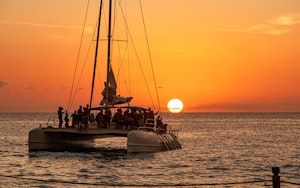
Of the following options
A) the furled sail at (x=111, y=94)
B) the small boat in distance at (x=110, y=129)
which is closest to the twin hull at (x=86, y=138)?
the small boat in distance at (x=110, y=129)

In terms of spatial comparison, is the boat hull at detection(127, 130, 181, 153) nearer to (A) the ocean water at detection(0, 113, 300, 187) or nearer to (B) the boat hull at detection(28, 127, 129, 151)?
(A) the ocean water at detection(0, 113, 300, 187)

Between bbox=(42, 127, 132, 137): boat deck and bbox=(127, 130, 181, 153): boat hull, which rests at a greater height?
bbox=(42, 127, 132, 137): boat deck

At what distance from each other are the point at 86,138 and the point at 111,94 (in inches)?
174

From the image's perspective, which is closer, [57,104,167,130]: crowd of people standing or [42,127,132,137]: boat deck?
[42,127,132,137]: boat deck

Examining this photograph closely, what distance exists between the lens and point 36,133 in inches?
1622

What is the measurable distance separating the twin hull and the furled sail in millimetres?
3473

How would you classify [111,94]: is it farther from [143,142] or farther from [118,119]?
[143,142]

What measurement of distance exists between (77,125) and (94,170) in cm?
970

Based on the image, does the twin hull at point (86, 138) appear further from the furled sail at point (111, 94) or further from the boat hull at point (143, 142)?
the furled sail at point (111, 94)

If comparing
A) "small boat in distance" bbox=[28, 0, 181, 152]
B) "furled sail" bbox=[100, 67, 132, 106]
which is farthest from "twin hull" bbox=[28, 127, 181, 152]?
"furled sail" bbox=[100, 67, 132, 106]

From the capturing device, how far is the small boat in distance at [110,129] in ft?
126

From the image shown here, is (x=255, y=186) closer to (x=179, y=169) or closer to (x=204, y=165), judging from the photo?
(x=179, y=169)

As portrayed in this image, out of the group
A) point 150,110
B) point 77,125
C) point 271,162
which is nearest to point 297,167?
point 271,162

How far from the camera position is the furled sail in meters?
45.2
